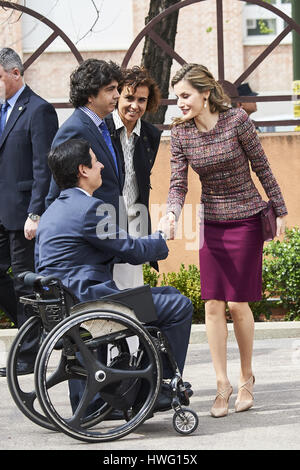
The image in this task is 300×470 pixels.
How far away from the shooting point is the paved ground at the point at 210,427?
4953 mm

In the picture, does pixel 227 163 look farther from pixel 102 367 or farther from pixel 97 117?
pixel 102 367

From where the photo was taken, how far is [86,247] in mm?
5133

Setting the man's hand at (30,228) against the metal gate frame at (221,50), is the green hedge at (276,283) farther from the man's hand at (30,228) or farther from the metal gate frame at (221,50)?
the man's hand at (30,228)

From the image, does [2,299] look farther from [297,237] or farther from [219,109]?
[297,237]

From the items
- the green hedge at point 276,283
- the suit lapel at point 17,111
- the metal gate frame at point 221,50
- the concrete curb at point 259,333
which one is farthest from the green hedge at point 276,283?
the suit lapel at point 17,111

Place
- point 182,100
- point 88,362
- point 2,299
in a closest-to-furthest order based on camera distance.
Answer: point 88,362
point 182,100
point 2,299

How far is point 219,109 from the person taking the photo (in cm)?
570

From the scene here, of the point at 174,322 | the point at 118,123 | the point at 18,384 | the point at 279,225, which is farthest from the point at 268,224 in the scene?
the point at 18,384

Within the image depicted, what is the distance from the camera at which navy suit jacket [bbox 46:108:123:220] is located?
224 inches

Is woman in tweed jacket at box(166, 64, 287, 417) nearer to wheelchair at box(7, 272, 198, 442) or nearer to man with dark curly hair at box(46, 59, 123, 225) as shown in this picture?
man with dark curly hair at box(46, 59, 123, 225)

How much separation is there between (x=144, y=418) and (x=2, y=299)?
2263 millimetres

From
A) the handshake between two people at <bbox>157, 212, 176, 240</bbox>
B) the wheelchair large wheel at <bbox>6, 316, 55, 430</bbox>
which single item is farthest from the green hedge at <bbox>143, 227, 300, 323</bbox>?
the wheelchair large wheel at <bbox>6, 316, 55, 430</bbox>

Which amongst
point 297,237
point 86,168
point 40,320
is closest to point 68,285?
point 40,320
